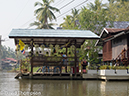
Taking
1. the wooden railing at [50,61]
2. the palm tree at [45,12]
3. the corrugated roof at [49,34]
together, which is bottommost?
the wooden railing at [50,61]

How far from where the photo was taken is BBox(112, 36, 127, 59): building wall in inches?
1136

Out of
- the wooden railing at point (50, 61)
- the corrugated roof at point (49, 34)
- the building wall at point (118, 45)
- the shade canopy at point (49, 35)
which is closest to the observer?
the shade canopy at point (49, 35)

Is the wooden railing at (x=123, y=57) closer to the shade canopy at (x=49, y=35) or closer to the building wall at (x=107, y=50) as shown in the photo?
the shade canopy at (x=49, y=35)

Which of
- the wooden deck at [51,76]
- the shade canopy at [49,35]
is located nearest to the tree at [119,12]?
the shade canopy at [49,35]

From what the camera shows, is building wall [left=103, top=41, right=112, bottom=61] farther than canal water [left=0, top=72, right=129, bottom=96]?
Yes

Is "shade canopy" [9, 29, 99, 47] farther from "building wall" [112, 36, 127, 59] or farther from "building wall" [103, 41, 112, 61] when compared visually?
"building wall" [103, 41, 112, 61]

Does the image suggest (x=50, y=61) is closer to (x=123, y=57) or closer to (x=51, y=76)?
(x=51, y=76)

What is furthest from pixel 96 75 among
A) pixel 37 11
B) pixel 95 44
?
pixel 37 11

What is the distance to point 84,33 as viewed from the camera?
75.6ft

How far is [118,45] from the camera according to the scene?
3088 centimetres

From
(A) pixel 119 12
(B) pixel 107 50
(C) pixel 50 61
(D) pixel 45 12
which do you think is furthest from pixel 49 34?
(A) pixel 119 12

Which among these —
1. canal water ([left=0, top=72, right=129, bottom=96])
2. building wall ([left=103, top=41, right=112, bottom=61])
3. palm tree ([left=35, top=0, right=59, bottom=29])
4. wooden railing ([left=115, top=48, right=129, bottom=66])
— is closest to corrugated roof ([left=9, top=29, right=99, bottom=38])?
wooden railing ([left=115, top=48, right=129, bottom=66])

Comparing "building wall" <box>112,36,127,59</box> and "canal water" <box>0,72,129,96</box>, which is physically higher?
"building wall" <box>112,36,127,59</box>

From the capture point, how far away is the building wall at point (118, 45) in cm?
2884
